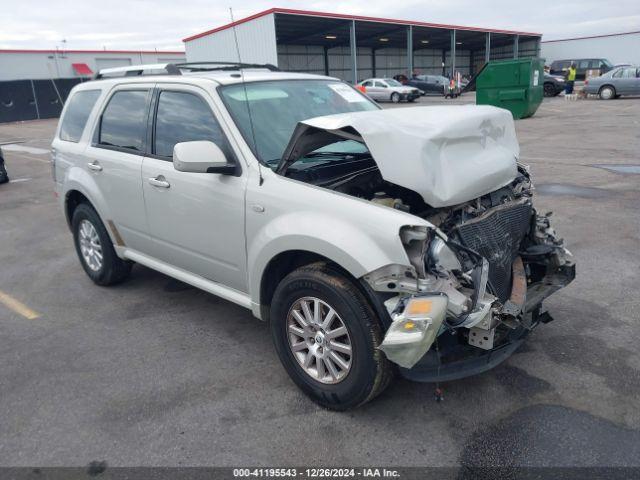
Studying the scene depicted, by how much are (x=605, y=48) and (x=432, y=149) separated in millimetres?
56664

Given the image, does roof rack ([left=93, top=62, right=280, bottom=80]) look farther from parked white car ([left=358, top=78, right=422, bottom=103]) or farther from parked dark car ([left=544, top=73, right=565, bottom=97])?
parked dark car ([left=544, top=73, right=565, bottom=97])

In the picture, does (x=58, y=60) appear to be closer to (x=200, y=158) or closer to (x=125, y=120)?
(x=125, y=120)

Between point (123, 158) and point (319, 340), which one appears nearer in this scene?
point (319, 340)

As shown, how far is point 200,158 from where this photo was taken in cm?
330

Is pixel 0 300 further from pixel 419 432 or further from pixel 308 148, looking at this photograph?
pixel 419 432

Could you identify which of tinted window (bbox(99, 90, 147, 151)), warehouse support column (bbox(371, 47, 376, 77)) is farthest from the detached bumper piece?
warehouse support column (bbox(371, 47, 376, 77))

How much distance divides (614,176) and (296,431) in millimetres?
8214

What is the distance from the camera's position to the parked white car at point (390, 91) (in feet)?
104

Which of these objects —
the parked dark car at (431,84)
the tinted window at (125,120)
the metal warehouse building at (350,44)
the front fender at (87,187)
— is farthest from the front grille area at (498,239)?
the parked dark car at (431,84)

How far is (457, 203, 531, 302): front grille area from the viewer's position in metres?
3.08

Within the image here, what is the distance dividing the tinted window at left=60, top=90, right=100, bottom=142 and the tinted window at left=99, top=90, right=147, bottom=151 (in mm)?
361

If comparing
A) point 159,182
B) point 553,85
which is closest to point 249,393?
point 159,182

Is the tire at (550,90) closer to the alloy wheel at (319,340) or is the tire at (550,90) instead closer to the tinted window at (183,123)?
the tinted window at (183,123)

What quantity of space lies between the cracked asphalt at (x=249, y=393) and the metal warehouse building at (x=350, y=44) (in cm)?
2611
